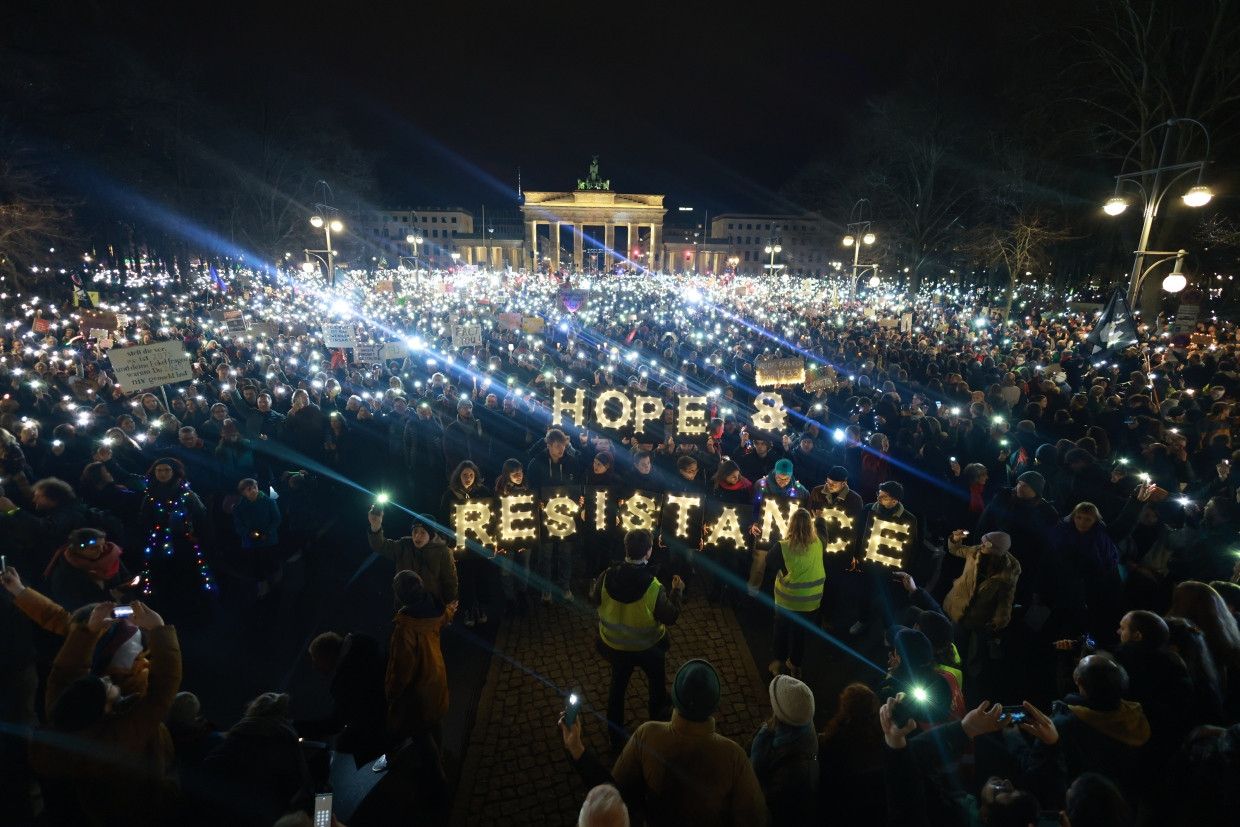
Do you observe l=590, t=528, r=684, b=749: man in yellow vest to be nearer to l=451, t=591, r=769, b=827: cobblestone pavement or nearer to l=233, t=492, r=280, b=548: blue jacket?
l=451, t=591, r=769, b=827: cobblestone pavement

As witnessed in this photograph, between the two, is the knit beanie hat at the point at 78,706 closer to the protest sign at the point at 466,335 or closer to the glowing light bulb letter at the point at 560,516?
the glowing light bulb letter at the point at 560,516

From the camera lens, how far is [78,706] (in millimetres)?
2578

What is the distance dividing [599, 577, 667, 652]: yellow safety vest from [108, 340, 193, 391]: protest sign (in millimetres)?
8498

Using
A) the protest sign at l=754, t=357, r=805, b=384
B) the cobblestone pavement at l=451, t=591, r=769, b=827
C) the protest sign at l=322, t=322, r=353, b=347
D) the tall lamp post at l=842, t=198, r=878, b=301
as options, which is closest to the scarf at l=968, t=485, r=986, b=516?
the cobblestone pavement at l=451, t=591, r=769, b=827

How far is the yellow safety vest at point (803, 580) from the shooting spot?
4.82 m

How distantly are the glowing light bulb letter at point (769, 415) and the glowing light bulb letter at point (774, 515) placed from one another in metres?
3.17

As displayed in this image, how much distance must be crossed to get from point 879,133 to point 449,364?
91.0ft

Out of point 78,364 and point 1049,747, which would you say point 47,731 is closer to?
point 1049,747

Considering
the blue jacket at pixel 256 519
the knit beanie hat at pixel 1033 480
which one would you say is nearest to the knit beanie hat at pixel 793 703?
the knit beanie hat at pixel 1033 480

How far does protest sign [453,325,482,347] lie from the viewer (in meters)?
15.6

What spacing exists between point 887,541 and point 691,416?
12.4 ft

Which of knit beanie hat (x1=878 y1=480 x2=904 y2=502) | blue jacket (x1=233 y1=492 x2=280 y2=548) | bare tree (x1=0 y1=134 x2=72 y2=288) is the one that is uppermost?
bare tree (x1=0 y1=134 x2=72 y2=288)

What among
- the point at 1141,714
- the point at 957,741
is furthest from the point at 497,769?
the point at 1141,714

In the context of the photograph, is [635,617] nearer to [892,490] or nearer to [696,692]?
[696,692]
